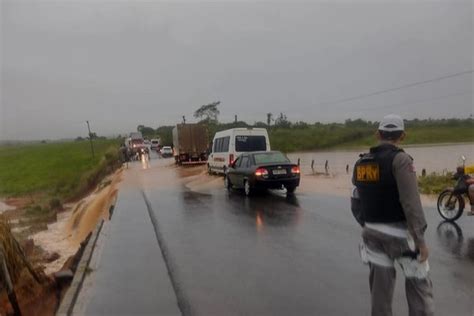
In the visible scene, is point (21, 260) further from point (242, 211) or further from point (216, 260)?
point (242, 211)

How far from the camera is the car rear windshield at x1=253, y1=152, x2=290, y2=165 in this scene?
1477cm

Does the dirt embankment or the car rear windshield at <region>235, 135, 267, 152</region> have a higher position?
the car rear windshield at <region>235, 135, 267, 152</region>

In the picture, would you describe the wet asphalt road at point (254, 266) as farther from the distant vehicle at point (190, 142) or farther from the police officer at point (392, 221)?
the distant vehicle at point (190, 142)

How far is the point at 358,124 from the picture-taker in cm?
7956

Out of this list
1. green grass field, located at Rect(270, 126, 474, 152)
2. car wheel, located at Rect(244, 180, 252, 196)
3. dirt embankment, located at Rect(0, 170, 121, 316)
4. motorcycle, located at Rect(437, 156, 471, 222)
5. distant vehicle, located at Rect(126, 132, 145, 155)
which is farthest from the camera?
green grass field, located at Rect(270, 126, 474, 152)

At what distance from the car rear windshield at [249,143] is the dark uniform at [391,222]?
17031 millimetres

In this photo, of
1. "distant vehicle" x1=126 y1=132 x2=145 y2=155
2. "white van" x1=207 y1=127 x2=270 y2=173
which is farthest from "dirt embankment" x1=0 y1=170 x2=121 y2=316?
"distant vehicle" x1=126 y1=132 x2=145 y2=155

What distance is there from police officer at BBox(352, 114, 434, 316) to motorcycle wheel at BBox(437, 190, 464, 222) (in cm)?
628

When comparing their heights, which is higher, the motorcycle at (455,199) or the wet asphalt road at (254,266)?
the motorcycle at (455,199)

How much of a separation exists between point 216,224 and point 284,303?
5.21 metres

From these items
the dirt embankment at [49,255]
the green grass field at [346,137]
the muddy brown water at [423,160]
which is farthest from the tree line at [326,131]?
the dirt embankment at [49,255]

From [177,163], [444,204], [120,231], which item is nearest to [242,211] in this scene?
[120,231]

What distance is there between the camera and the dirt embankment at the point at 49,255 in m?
6.42

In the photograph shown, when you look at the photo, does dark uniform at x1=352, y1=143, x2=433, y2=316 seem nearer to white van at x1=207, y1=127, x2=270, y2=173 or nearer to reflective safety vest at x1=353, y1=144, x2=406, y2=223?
reflective safety vest at x1=353, y1=144, x2=406, y2=223
